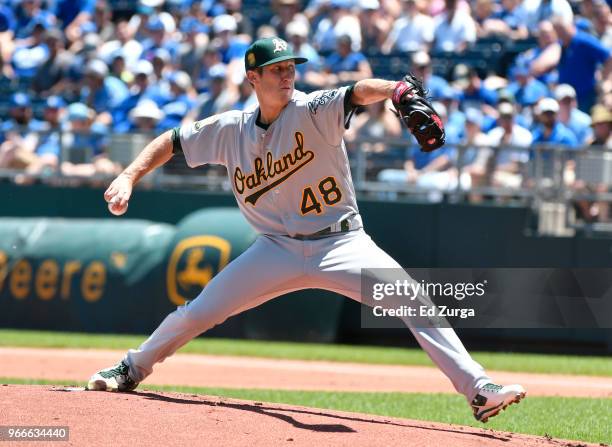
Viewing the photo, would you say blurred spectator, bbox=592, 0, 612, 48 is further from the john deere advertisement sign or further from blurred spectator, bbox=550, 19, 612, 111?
the john deere advertisement sign

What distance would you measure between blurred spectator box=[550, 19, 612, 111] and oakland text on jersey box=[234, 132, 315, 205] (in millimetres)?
8312

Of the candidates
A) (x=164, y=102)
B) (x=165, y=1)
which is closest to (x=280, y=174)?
(x=164, y=102)

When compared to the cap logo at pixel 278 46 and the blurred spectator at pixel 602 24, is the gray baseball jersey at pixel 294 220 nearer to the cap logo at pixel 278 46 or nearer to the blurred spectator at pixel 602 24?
the cap logo at pixel 278 46

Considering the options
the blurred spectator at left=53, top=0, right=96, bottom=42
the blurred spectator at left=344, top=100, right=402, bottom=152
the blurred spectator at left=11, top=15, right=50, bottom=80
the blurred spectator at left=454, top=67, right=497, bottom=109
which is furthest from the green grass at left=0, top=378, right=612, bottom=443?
the blurred spectator at left=53, top=0, right=96, bottom=42

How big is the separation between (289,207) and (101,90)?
Result: 1117 centimetres

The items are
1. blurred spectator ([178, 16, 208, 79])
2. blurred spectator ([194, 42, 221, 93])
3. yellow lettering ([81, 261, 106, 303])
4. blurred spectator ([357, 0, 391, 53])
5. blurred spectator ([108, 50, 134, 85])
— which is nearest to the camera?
yellow lettering ([81, 261, 106, 303])

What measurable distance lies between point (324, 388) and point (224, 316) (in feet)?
10.9

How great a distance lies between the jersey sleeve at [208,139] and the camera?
272 inches

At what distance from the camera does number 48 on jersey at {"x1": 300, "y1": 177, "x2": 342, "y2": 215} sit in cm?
652

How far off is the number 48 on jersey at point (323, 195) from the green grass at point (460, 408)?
1.92 metres

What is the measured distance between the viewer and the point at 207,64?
16859 millimetres

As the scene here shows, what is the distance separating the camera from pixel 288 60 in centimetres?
649

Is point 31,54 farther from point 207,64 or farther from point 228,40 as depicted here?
point 228,40

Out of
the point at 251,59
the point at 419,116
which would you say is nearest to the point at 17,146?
the point at 251,59
